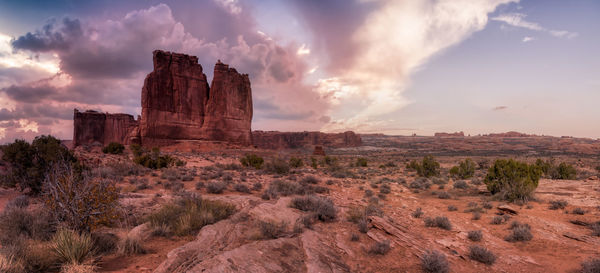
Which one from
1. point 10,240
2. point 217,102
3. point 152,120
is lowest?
point 10,240

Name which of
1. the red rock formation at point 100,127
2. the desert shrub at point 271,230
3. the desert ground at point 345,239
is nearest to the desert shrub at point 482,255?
the desert ground at point 345,239

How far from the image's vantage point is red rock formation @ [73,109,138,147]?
199 ft

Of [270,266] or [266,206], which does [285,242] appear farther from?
[266,206]

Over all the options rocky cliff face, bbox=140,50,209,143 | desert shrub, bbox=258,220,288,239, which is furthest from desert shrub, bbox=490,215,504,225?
rocky cliff face, bbox=140,50,209,143

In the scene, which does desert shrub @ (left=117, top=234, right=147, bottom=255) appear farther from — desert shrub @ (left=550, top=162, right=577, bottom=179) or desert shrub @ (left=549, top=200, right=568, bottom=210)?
desert shrub @ (left=550, top=162, right=577, bottom=179)

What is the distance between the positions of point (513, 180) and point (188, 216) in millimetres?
12687

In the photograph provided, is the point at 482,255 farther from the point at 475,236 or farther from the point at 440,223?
the point at 440,223

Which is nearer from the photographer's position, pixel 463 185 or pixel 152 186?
pixel 152 186

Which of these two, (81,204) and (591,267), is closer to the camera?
(591,267)

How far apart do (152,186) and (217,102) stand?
36465 mm

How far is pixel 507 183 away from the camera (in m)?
10.3

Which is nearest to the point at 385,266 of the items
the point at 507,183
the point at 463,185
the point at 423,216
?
the point at 423,216

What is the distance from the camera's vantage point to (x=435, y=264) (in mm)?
4156

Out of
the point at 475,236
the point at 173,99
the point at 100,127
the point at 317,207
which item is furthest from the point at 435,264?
the point at 100,127
